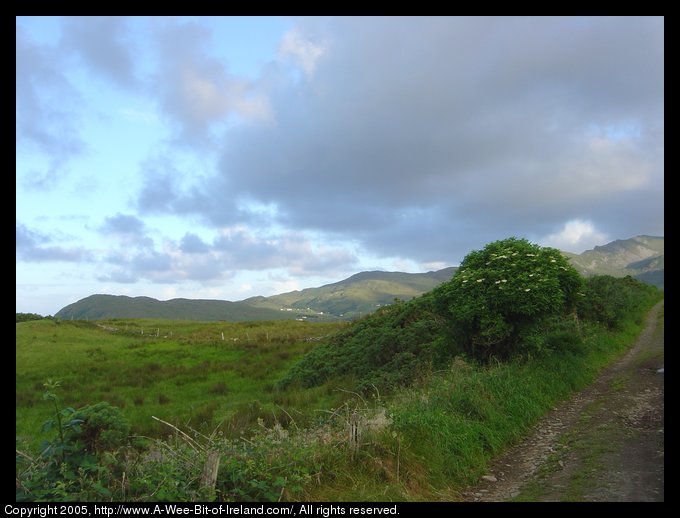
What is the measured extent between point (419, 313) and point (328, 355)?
16.5 ft

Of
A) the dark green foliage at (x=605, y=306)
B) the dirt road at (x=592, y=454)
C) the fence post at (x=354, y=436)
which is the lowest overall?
the dirt road at (x=592, y=454)

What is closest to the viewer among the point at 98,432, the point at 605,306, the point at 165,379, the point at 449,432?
the point at 98,432

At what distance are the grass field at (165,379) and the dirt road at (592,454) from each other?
431 cm

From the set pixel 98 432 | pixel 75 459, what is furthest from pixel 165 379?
pixel 75 459

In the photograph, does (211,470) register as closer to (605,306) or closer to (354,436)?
(354,436)

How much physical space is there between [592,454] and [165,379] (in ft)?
78.8

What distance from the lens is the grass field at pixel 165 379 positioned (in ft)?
50.8

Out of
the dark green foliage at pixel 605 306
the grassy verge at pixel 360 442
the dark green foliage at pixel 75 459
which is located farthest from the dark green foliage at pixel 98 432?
the dark green foliage at pixel 605 306

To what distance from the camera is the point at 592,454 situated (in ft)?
22.9

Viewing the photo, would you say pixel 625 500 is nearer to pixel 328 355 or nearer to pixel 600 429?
pixel 600 429

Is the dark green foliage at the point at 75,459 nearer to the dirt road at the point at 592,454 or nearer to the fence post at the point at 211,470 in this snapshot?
the fence post at the point at 211,470

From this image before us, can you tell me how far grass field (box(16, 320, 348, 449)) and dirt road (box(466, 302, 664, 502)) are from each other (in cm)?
431
